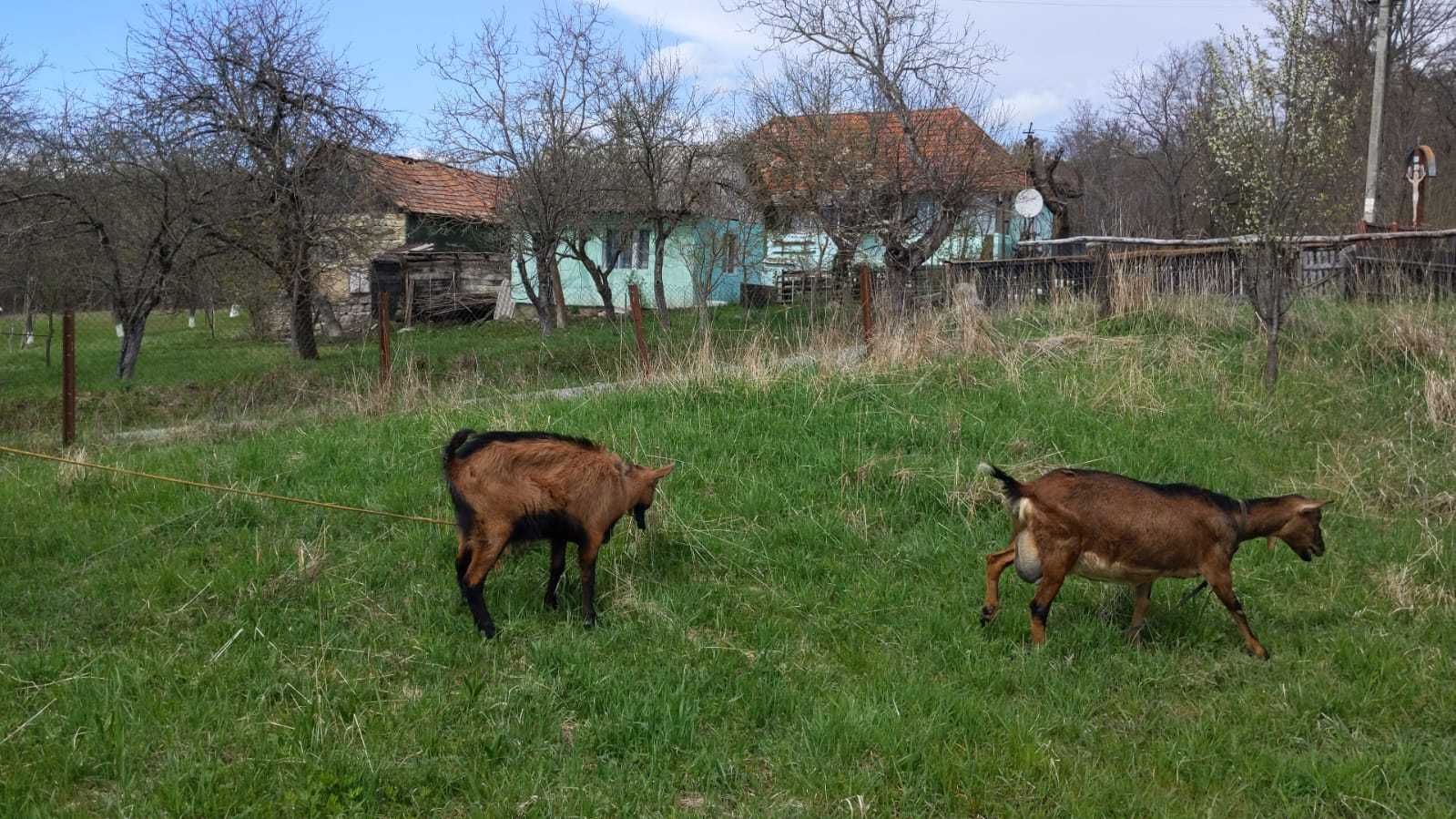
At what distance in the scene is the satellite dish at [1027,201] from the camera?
21734 mm

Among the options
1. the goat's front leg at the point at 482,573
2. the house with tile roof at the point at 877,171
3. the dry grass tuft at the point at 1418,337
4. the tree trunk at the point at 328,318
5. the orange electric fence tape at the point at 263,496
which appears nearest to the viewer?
the goat's front leg at the point at 482,573

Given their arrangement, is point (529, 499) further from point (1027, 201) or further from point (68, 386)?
point (1027, 201)

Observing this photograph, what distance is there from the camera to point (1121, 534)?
473 centimetres

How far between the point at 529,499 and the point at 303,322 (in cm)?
1537

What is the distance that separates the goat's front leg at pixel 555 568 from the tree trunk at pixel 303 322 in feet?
47.4

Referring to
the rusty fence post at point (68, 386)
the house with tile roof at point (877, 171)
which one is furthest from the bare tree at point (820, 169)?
the rusty fence post at point (68, 386)

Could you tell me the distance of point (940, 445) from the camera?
25.6ft

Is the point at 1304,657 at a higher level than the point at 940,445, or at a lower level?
lower

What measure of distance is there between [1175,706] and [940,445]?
3.58 metres

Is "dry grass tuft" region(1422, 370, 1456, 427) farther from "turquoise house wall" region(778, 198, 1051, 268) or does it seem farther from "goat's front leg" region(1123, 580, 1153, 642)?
"turquoise house wall" region(778, 198, 1051, 268)

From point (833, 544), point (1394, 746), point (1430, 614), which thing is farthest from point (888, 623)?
point (1430, 614)

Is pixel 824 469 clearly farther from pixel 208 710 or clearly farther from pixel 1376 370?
pixel 1376 370

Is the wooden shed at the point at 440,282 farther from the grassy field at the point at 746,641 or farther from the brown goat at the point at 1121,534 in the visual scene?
the brown goat at the point at 1121,534

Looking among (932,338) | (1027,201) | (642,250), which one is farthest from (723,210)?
(932,338)
